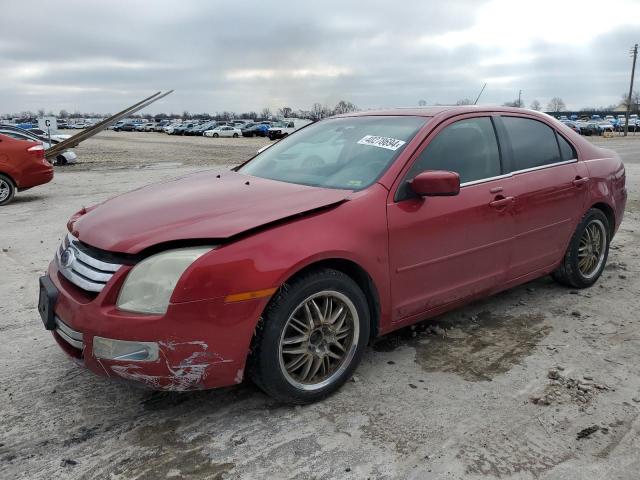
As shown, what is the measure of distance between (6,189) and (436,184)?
9.63 m

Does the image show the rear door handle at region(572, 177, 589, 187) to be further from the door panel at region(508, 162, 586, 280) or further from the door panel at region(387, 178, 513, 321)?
the door panel at region(387, 178, 513, 321)

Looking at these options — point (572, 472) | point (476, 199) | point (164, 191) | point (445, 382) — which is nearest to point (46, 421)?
point (164, 191)

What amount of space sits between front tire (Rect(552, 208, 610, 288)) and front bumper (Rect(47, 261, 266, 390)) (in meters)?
3.15

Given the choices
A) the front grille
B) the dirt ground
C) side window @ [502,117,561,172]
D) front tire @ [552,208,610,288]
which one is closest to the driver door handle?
side window @ [502,117,561,172]

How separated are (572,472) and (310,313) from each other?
1431 mm

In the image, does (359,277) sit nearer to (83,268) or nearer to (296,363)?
(296,363)

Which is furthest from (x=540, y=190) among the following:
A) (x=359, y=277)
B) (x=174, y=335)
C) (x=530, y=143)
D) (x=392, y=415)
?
(x=174, y=335)

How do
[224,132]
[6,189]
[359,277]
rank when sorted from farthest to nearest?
[224,132], [6,189], [359,277]

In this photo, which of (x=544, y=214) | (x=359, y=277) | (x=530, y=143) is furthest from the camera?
(x=530, y=143)

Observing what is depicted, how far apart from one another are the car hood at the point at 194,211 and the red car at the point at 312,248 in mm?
12

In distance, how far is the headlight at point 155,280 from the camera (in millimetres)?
2518

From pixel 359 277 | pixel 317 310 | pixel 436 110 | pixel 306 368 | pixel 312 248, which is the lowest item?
pixel 306 368

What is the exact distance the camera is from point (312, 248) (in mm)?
2775

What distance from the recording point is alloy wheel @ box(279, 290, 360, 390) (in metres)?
2.86
